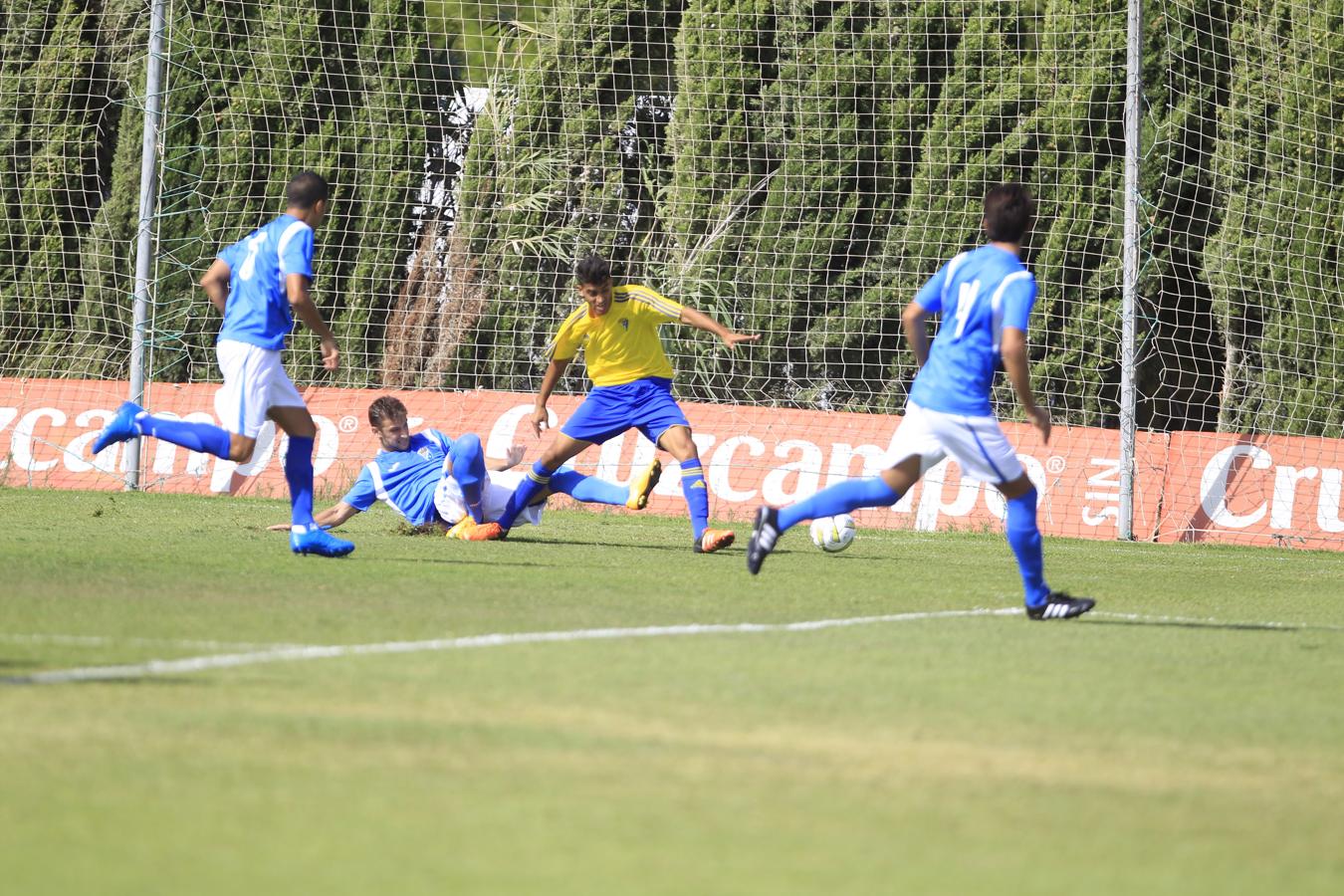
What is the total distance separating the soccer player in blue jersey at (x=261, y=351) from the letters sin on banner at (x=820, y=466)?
5.99m

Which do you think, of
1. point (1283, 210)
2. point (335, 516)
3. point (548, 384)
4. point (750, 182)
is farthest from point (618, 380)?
point (1283, 210)

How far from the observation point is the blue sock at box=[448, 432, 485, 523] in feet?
35.0

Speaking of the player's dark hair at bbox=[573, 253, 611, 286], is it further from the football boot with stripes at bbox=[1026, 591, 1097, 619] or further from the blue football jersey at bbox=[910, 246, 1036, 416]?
the football boot with stripes at bbox=[1026, 591, 1097, 619]

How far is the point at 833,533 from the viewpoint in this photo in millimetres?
11039

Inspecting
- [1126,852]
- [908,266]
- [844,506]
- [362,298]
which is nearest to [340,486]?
[362,298]

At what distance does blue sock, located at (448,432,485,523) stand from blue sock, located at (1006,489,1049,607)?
4.19 m

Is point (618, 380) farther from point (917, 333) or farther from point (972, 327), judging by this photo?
point (972, 327)

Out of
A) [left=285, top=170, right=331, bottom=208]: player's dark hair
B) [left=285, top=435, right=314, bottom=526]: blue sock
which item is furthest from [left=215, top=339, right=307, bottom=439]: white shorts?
[left=285, top=170, right=331, bottom=208]: player's dark hair

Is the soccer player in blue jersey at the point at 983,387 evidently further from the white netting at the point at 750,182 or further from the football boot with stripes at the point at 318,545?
the white netting at the point at 750,182

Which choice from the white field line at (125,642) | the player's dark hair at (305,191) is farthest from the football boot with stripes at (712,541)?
the white field line at (125,642)

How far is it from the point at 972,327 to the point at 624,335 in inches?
153

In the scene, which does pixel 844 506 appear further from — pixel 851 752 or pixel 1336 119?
pixel 1336 119

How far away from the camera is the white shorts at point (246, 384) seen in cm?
885

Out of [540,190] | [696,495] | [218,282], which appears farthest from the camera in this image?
[540,190]
